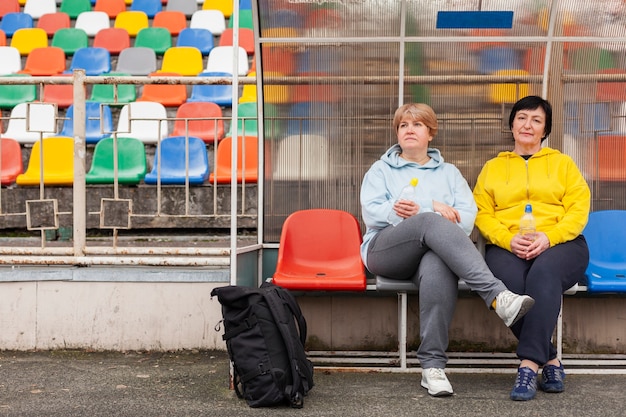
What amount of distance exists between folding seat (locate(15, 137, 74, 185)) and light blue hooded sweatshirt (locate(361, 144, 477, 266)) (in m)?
3.93

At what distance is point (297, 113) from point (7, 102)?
574cm

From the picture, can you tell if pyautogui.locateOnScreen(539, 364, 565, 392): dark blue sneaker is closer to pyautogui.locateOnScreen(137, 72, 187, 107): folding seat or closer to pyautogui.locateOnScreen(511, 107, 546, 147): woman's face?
pyautogui.locateOnScreen(511, 107, 546, 147): woman's face

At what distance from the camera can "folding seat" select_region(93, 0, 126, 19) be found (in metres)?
12.1

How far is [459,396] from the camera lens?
3756mm

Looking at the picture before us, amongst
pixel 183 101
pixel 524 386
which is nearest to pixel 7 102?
pixel 183 101

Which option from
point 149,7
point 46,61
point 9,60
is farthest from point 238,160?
point 149,7

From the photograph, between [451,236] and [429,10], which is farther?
[429,10]

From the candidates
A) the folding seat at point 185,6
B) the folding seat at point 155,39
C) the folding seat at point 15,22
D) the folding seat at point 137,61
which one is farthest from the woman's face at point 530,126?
the folding seat at point 15,22

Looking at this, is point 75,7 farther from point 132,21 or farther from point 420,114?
point 420,114

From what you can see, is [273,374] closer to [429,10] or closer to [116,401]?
[116,401]

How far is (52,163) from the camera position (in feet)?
25.1

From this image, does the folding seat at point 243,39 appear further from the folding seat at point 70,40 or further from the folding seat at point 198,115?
the folding seat at point 70,40

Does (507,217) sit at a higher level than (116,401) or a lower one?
higher

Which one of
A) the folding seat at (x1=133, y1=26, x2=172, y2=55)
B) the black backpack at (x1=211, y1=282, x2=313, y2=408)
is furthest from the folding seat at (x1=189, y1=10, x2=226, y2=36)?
the black backpack at (x1=211, y1=282, x2=313, y2=408)
